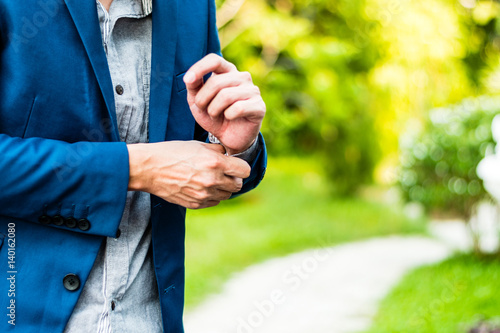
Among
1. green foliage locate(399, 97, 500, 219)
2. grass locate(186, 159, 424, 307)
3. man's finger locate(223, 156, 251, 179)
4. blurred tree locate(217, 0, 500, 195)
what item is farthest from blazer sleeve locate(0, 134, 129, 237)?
blurred tree locate(217, 0, 500, 195)

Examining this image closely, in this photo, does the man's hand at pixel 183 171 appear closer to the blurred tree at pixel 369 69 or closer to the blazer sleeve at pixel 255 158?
the blazer sleeve at pixel 255 158

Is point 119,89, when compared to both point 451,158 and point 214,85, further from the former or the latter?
point 451,158

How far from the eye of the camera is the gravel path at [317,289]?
17.7 ft

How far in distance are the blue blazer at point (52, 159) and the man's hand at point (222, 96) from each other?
19 centimetres

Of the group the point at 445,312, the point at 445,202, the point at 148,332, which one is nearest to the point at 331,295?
the point at 445,312

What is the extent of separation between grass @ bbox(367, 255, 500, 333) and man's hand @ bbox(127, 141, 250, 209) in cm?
413

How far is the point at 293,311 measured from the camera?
5750 mm

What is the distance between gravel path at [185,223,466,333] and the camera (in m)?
5.39

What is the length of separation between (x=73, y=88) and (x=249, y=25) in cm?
769

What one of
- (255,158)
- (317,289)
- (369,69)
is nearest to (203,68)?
(255,158)

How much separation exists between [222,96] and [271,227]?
8397 mm

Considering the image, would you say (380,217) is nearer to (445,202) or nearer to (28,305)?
(445,202)

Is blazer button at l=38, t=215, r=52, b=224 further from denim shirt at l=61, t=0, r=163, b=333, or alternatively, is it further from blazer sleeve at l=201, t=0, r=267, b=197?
blazer sleeve at l=201, t=0, r=267, b=197

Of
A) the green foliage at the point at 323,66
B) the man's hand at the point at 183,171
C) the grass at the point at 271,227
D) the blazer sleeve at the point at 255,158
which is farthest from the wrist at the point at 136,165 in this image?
the green foliage at the point at 323,66
